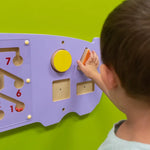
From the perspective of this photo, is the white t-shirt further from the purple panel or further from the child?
the purple panel

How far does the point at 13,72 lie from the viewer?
0.46 meters

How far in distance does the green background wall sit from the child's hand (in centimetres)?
5

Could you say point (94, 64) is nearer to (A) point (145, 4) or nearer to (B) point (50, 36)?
(B) point (50, 36)

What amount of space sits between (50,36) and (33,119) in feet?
0.56

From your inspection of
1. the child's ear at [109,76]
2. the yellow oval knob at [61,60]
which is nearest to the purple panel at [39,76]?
the yellow oval knob at [61,60]

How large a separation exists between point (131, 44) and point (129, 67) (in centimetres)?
3

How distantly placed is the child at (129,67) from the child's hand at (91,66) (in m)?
0.11

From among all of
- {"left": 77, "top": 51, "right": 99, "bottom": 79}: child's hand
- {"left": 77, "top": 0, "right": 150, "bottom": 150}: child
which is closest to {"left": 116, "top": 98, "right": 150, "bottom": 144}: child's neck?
{"left": 77, "top": 0, "right": 150, "bottom": 150}: child

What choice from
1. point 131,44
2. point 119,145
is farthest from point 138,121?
point 131,44

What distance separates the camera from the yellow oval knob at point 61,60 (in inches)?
20.1

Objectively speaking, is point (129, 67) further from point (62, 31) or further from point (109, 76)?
point (62, 31)

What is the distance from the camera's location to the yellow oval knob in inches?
20.1

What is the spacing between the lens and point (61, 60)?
0.52 meters

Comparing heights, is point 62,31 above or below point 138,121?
above
